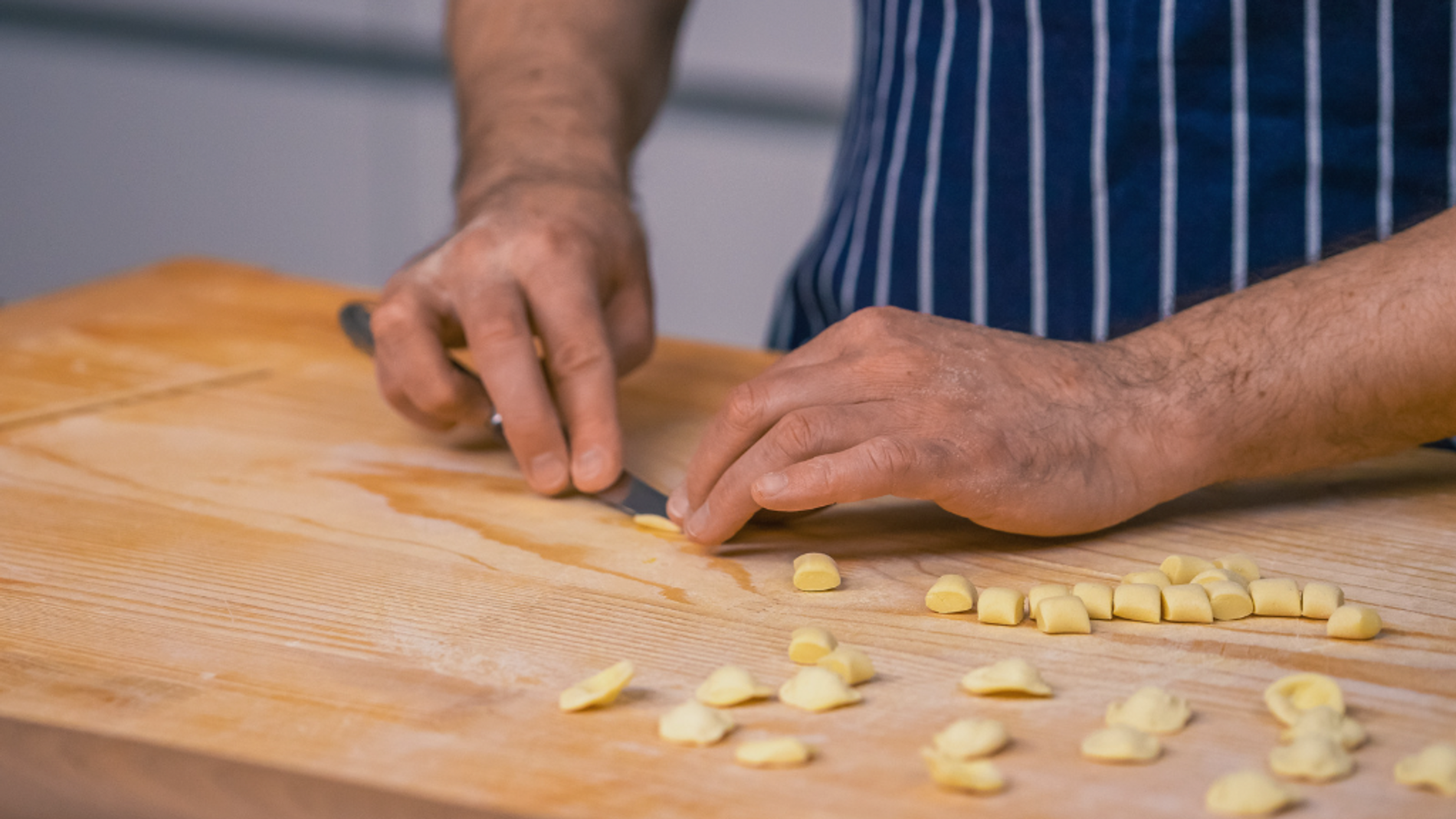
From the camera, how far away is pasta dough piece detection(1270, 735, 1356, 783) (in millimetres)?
553

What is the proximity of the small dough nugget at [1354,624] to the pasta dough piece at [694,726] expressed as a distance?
0.34m

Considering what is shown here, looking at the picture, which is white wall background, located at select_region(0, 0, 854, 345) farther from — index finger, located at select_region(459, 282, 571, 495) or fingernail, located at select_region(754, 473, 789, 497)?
fingernail, located at select_region(754, 473, 789, 497)

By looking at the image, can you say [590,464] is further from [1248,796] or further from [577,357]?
[1248,796]

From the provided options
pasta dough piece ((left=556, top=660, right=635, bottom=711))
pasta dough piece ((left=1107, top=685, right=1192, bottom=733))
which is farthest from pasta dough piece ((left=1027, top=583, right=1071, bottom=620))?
pasta dough piece ((left=556, top=660, right=635, bottom=711))

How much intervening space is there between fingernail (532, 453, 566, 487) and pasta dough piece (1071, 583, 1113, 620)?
1.27ft

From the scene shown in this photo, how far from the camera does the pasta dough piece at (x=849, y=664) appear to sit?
64cm

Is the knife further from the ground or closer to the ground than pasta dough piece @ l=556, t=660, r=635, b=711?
further from the ground

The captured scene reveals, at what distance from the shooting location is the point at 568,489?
3.15 feet

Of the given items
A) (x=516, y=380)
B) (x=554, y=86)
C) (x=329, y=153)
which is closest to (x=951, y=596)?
(x=516, y=380)

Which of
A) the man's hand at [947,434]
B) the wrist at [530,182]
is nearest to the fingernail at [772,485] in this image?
the man's hand at [947,434]

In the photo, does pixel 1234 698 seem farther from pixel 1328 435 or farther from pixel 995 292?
pixel 995 292

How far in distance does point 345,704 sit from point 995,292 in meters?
0.78

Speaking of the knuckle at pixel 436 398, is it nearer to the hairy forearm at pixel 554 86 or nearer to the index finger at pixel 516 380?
the index finger at pixel 516 380

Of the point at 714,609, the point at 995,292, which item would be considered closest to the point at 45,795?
the point at 714,609
